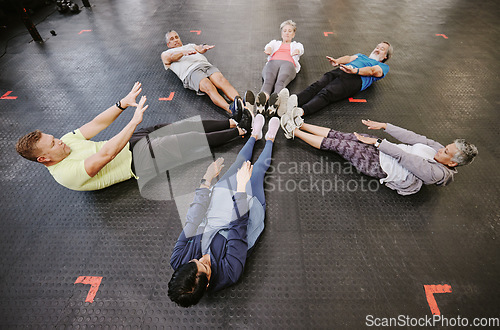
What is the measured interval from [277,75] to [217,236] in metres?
2.04

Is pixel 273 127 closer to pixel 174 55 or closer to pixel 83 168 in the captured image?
pixel 174 55

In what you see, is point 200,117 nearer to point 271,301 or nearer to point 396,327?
point 271,301

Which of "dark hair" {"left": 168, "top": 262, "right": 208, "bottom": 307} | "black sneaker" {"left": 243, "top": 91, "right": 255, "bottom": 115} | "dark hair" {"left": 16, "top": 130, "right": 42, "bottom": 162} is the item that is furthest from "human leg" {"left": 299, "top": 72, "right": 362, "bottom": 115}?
"dark hair" {"left": 16, "top": 130, "right": 42, "bottom": 162}

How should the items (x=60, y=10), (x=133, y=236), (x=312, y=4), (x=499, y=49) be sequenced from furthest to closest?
(x=312, y=4)
(x=60, y=10)
(x=499, y=49)
(x=133, y=236)

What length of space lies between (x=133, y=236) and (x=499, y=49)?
572cm

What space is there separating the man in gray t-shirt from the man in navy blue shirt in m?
0.84

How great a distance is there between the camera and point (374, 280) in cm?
164

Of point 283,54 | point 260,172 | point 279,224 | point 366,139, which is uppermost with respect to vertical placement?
point 283,54

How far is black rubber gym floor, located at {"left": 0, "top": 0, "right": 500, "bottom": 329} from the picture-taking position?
60.6 inches

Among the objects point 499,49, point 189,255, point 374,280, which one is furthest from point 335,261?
point 499,49

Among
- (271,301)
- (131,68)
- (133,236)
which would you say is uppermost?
(131,68)

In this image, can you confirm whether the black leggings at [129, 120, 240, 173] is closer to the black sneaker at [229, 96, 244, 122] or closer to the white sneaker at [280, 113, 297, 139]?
the black sneaker at [229, 96, 244, 122]

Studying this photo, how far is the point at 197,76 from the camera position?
8.94 ft

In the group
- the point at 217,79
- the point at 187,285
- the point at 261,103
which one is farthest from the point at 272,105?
the point at 187,285
